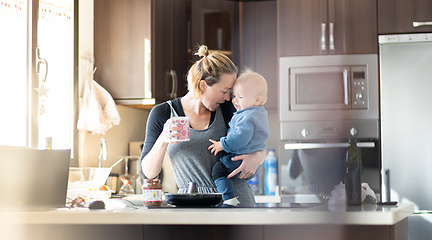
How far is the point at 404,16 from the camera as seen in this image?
259cm

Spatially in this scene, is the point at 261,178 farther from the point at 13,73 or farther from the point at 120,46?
the point at 13,73

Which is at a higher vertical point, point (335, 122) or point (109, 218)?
point (335, 122)

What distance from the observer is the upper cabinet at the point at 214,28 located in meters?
2.97

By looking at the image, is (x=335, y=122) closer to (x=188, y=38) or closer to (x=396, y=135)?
(x=396, y=135)

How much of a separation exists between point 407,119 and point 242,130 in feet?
4.54

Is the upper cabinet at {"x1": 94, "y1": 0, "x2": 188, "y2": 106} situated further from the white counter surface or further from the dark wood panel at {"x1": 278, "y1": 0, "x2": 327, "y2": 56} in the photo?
the white counter surface

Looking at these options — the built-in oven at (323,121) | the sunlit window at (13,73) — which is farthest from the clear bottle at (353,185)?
the built-in oven at (323,121)

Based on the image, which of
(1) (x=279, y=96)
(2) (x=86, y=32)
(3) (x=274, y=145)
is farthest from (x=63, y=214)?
(3) (x=274, y=145)

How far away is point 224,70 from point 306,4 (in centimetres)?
140

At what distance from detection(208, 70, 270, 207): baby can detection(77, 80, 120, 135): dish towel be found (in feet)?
3.12

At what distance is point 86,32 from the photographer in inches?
97.2

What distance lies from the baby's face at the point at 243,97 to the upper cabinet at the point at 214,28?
56.8 inches

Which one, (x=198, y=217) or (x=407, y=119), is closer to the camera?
(x=198, y=217)

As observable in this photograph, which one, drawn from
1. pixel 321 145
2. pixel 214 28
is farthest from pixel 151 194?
pixel 214 28
